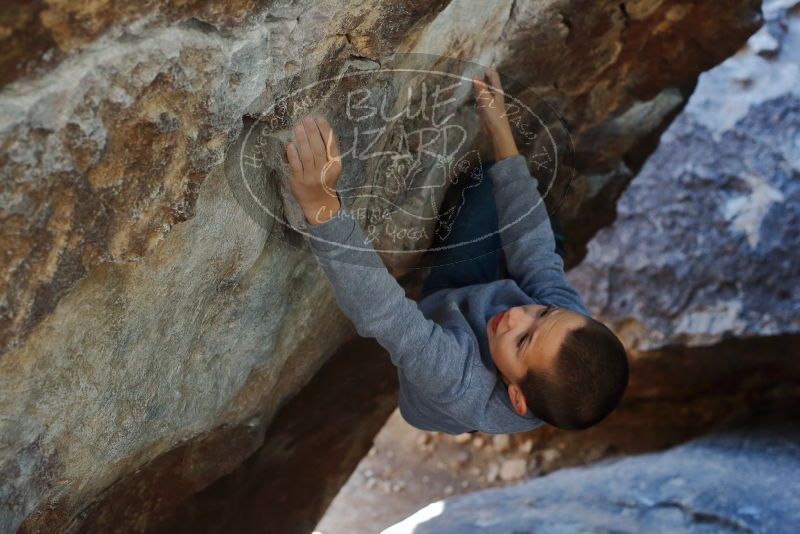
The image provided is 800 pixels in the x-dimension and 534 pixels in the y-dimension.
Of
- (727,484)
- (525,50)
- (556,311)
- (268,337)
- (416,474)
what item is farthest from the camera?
(416,474)

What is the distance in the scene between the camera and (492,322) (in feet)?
4.47

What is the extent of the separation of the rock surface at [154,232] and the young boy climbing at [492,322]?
0.13m

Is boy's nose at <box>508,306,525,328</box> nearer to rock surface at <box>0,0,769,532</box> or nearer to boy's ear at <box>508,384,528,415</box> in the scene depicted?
boy's ear at <box>508,384,528,415</box>

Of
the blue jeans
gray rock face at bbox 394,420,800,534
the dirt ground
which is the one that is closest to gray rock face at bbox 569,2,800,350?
gray rock face at bbox 394,420,800,534

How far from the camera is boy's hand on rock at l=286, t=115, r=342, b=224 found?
3.27ft

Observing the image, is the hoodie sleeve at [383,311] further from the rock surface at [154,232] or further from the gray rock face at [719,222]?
the gray rock face at [719,222]

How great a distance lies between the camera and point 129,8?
765 millimetres

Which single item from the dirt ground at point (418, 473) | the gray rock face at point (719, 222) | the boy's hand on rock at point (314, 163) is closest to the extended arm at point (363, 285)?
the boy's hand on rock at point (314, 163)

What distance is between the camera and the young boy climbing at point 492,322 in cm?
113

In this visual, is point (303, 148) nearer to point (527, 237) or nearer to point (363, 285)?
point (363, 285)

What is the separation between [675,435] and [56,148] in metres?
2.47

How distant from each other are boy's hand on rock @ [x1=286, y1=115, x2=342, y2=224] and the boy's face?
41 cm

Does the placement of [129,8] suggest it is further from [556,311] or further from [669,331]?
[669,331]

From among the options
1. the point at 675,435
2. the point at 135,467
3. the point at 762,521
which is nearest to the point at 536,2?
the point at 135,467
